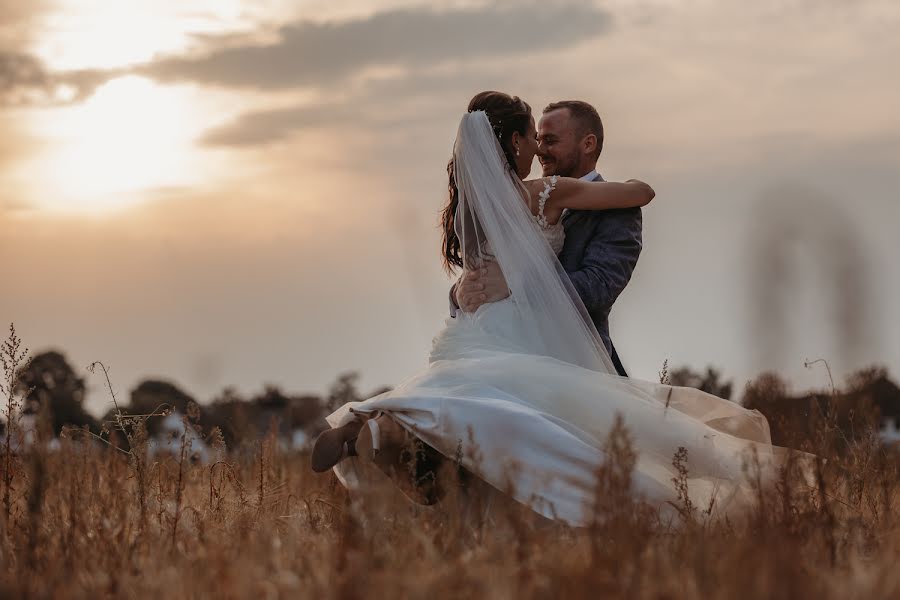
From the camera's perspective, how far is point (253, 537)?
5223 mm

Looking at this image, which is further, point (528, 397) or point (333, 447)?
point (528, 397)

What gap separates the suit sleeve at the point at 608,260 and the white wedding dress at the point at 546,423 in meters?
0.49

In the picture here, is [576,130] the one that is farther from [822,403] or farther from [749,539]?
[749,539]

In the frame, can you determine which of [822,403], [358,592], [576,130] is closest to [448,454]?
[358,592]

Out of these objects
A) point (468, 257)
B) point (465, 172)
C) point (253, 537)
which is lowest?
point (253, 537)

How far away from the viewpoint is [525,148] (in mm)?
6949

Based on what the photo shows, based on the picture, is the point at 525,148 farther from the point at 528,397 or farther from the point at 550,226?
the point at 528,397

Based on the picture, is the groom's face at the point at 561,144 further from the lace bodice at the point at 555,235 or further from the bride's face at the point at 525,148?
the lace bodice at the point at 555,235

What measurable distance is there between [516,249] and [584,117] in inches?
50.2

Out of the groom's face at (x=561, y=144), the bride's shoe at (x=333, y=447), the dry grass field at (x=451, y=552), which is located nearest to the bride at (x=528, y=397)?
the bride's shoe at (x=333, y=447)

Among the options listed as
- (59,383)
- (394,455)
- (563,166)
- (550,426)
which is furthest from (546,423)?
(59,383)

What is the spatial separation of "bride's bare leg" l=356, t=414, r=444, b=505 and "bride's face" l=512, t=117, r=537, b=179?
6.51 feet

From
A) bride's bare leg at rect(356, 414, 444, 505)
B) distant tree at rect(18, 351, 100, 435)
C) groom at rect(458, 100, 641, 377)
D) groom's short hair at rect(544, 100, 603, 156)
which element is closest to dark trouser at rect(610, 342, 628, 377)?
groom at rect(458, 100, 641, 377)

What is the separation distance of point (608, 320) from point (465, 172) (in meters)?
1.28
